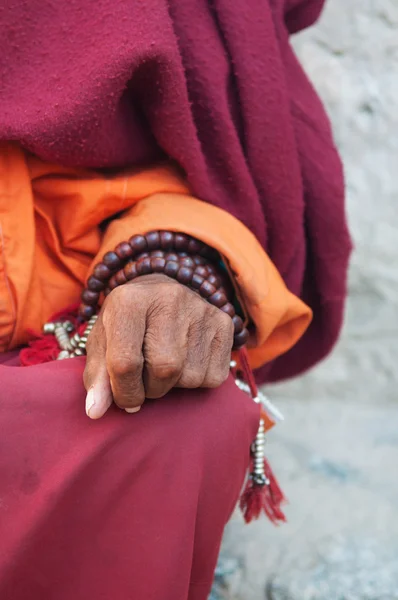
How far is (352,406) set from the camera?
1.47 meters

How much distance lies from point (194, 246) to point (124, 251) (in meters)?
0.08

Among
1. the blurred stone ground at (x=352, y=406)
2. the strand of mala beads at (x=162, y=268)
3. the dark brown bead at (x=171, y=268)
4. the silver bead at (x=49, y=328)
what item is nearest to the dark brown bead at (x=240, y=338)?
the strand of mala beads at (x=162, y=268)

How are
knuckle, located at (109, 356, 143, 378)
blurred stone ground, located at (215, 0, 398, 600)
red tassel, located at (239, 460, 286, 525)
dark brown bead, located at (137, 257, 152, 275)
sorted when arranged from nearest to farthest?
knuckle, located at (109, 356, 143, 378) → dark brown bead, located at (137, 257, 152, 275) → red tassel, located at (239, 460, 286, 525) → blurred stone ground, located at (215, 0, 398, 600)

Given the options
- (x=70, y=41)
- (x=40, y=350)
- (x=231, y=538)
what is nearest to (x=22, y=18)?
(x=70, y=41)

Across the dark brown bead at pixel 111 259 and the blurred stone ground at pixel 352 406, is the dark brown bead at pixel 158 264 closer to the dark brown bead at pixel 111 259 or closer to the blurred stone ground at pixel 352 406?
the dark brown bead at pixel 111 259

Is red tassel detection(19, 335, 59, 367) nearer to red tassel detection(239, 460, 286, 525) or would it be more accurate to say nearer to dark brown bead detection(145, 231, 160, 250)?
dark brown bead detection(145, 231, 160, 250)

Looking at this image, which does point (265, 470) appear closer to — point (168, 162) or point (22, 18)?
point (168, 162)

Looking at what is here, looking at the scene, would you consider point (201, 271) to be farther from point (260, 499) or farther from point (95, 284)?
point (260, 499)

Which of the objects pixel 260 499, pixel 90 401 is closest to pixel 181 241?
pixel 90 401

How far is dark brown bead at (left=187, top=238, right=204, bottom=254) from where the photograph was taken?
0.69m

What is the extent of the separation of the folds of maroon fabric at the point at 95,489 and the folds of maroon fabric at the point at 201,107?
27cm

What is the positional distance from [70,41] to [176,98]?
0.42 feet

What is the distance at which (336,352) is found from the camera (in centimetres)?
146

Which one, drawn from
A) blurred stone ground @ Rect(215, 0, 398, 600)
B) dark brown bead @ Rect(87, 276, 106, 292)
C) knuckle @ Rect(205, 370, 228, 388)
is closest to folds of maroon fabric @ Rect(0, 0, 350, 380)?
dark brown bead @ Rect(87, 276, 106, 292)
